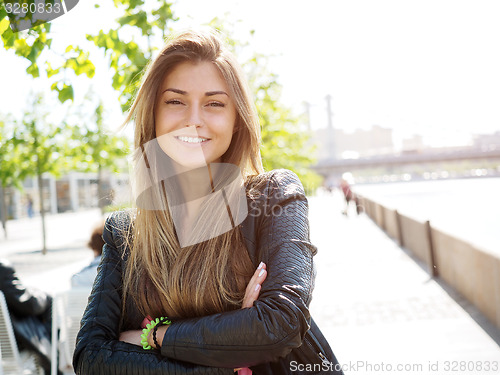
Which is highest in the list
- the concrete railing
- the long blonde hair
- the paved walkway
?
the long blonde hair

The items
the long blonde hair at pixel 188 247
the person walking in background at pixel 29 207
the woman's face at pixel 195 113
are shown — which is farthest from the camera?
the person walking in background at pixel 29 207

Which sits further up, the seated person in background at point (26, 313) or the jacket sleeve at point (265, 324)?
the jacket sleeve at point (265, 324)

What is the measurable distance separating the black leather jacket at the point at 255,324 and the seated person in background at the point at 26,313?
1.99 metres

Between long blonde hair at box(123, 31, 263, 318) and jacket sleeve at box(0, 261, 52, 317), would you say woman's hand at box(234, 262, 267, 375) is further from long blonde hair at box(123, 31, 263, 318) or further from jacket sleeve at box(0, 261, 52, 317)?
jacket sleeve at box(0, 261, 52, 317)

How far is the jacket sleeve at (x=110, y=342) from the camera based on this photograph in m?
1.40

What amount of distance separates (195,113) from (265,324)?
658 mm

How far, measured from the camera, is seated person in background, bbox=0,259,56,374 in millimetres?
3316

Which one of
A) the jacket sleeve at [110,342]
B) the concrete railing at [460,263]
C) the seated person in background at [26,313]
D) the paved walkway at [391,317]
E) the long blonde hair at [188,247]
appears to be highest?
the long blonde hair at [188,247]

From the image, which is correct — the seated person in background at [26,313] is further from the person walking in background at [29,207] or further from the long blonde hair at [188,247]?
the person walking in background at [29,207]

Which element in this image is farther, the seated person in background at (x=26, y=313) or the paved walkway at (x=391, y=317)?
the paved walkway at (x=391, y=317)

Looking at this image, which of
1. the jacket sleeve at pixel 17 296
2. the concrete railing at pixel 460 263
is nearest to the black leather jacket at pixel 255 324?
the jacket sleeve at pixel 17 296

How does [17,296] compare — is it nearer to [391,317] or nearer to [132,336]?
[132,336]

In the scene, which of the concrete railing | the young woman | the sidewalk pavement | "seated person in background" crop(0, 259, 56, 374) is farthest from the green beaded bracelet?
the concrete railing

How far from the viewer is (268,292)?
142 cm
